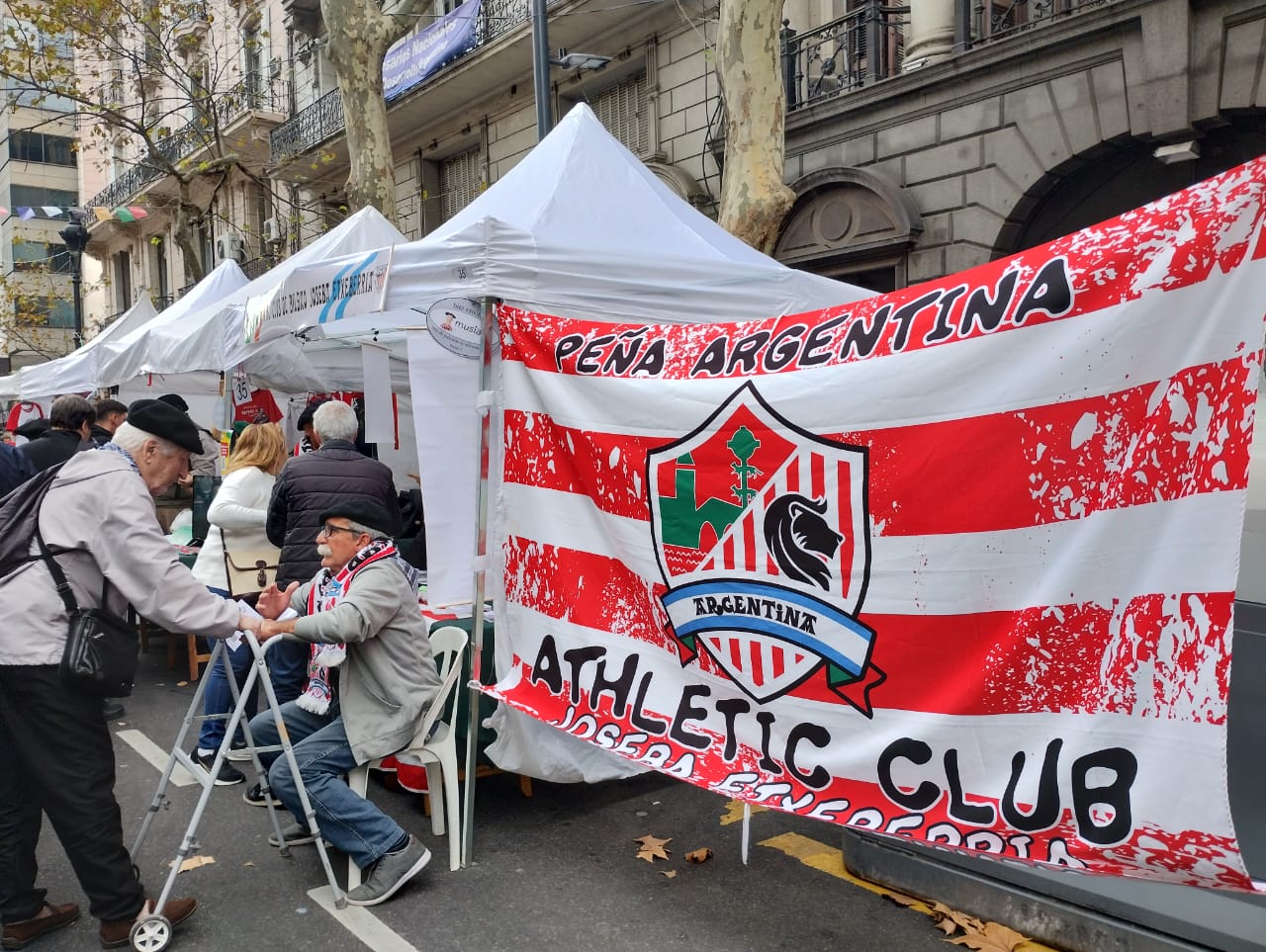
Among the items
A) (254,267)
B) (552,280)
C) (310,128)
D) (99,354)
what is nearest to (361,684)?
(552,280)

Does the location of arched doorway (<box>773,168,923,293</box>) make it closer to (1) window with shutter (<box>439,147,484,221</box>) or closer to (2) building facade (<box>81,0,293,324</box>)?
(1) window with shutter (<box>439,147,484,221</box>)

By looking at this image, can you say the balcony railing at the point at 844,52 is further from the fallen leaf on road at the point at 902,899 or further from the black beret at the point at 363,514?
the fallen leaf on road at the point at 902,899

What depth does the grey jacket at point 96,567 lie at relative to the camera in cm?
315

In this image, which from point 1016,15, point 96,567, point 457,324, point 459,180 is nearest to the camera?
point 96,567

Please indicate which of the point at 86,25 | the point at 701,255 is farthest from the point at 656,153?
the point at 701,255

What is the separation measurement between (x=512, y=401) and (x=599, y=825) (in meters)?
1.94

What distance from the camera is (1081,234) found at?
250cm

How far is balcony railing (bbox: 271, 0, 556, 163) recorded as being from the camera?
16.9 m

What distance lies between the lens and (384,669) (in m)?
3.77

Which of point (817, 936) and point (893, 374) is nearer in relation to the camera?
point (893, 374)

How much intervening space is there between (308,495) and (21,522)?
186 centimetres

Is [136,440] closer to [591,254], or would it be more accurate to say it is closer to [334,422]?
[334,422]

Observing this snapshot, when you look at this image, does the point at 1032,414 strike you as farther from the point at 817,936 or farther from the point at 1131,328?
the point at 817,936

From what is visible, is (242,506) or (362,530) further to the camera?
(242,506)
